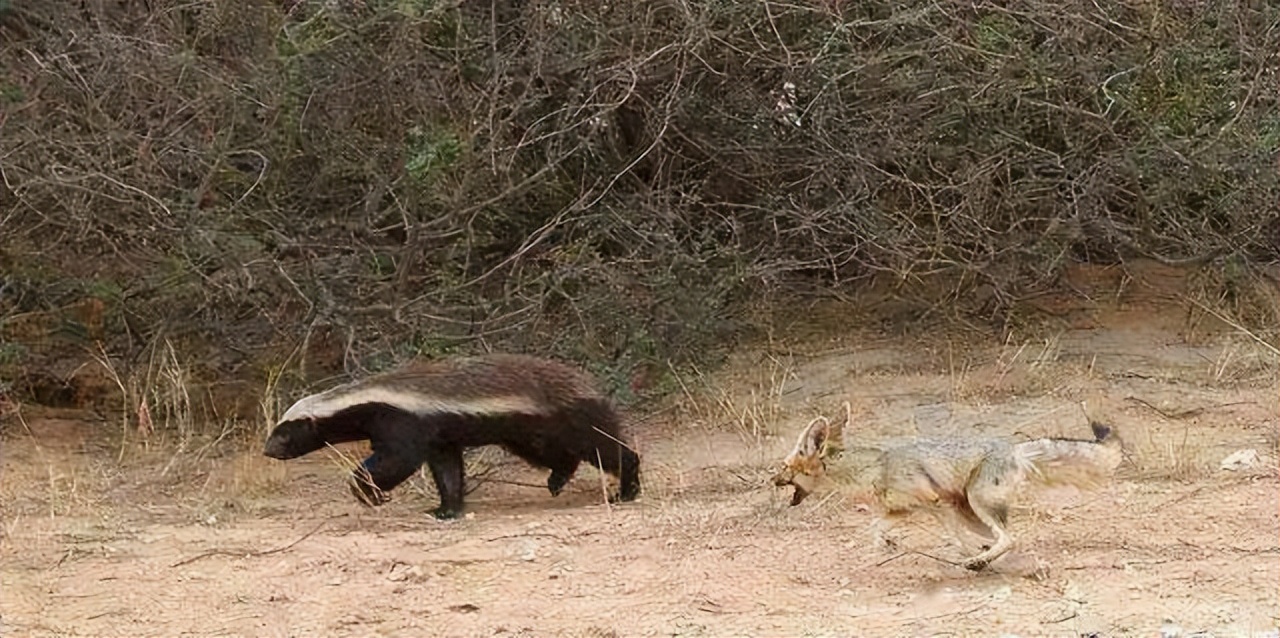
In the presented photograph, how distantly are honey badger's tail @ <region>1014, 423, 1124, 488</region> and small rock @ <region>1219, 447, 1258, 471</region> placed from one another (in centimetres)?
168

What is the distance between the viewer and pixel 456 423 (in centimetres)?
574

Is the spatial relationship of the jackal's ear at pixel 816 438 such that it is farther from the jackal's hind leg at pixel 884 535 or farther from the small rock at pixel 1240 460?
the small rock at pixel 1240 460

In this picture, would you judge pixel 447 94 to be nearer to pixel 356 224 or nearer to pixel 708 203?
pixel 356 224

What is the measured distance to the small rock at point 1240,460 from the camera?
5965mm

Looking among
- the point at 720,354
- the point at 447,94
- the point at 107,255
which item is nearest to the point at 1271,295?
the point at 720,354

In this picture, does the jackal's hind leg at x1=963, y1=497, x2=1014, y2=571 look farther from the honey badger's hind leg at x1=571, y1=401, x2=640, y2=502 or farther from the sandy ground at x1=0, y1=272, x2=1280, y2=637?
the honey badger's hind leg at x1=571, y1=401, x2=640, y2=502

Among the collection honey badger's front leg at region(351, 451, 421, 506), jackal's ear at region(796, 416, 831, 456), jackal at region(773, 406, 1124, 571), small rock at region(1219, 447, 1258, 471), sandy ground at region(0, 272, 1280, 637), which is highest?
jackal's ear at region(796, 416, 831, 456)

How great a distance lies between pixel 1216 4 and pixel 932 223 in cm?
166

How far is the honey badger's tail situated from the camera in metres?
4.48

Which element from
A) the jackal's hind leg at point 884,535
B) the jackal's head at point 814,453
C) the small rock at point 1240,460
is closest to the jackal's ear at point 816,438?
the jackal's head at point 814,453

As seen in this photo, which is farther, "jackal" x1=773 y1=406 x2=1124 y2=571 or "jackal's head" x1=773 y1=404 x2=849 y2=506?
"jackal's head" x1=773 y1=404 x2=849 y2=506

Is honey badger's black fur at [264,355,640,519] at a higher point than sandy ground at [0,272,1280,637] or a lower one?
higher

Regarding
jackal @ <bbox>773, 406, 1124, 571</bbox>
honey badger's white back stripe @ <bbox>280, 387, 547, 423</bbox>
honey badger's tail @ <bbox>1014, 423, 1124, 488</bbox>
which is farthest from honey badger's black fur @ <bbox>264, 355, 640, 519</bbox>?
honey badger's tail @ <bbox>1014, 423, 1124, 488</bbox>

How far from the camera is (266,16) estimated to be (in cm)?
709
